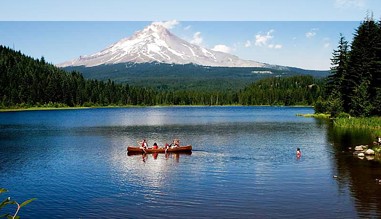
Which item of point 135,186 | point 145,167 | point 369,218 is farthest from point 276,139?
point 369,218

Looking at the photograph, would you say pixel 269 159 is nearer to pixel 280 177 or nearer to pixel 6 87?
pixel 280 177

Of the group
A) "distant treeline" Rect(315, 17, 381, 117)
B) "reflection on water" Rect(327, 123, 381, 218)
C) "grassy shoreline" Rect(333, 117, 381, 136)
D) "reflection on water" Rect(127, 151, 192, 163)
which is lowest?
"reflection on water" Rect(127, 151, 192, 163)

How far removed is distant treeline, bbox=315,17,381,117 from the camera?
286 feet

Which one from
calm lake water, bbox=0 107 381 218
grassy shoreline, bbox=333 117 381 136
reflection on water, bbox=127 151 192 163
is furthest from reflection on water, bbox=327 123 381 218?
reflection on water, bbox=127 151 192 163

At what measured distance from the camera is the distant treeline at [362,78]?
87.3 m

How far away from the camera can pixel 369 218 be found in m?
27.9

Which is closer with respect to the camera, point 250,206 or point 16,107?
point 250,206

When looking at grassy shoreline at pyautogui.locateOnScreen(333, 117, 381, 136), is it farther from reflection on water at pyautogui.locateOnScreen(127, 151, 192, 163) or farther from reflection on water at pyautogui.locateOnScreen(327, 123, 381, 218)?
reflection on water at pyautogui.locateOnScreen(127, 151, 192, 163)

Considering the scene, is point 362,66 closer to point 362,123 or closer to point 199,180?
point 362,123

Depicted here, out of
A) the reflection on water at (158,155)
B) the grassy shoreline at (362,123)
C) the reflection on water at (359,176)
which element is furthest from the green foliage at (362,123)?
the reflection on water at (158,155)

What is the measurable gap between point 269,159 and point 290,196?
19.4 m

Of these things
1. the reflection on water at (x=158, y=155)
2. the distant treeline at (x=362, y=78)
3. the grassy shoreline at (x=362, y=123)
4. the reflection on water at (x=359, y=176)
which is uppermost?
A: the distant treeline at (x=362, y=78)

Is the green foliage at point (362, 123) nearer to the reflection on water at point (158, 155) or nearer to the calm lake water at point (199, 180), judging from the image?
the calm lake water at point (199, 180)

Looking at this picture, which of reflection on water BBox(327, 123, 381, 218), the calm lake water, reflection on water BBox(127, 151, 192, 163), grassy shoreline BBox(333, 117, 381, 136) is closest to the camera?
the calm lake water
